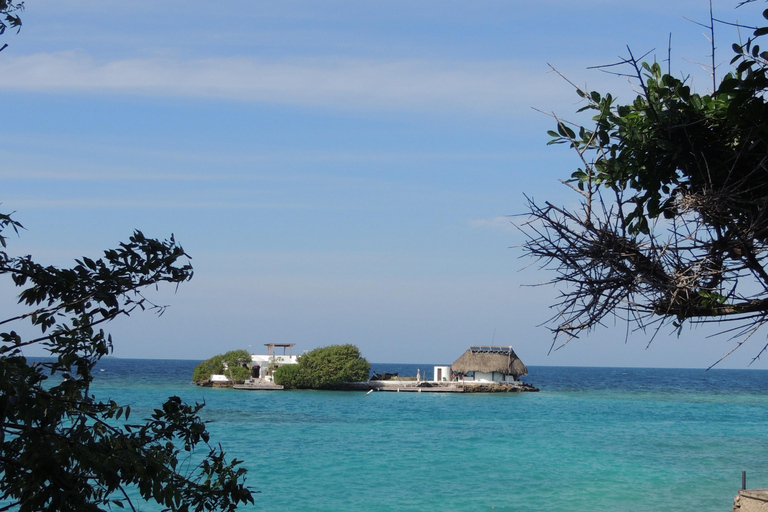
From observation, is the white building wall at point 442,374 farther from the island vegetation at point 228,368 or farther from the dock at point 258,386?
the island vegetation at point 228,368

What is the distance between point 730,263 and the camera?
3.29 meters

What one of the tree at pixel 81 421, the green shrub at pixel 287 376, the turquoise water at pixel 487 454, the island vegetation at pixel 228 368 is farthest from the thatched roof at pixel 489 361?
the tree at pixel 81 421

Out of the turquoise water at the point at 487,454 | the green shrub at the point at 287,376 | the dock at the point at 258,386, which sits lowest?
the turquoise water at the point at 487,454

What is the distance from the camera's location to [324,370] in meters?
61.0

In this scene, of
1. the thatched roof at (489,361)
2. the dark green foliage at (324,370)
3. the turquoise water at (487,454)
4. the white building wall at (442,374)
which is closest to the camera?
the turquoise water at (487,454)

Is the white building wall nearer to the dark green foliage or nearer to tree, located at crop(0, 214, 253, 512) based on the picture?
the dark green foliage

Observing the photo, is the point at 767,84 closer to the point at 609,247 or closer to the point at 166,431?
the point at 609,247

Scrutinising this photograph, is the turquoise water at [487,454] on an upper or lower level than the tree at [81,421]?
lower

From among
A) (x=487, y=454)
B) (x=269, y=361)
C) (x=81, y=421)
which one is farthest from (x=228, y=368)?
(x=81, y=421)

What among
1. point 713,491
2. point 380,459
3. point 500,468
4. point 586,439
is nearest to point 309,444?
point 380,459

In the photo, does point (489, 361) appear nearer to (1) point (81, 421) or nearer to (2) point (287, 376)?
(2) point (287, 376)

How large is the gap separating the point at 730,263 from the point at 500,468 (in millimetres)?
23347

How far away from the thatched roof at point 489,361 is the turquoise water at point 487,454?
11.1 m

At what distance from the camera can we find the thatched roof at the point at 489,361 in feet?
208
